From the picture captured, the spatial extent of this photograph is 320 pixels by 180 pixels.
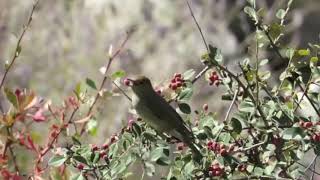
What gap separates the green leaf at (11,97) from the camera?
195cm

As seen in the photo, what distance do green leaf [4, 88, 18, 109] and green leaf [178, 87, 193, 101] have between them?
467 mm

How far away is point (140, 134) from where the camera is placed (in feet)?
5.97

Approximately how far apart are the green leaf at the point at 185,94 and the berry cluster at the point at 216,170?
0.21 meters

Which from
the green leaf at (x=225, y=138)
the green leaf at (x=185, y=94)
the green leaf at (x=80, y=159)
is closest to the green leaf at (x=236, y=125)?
the green leaf at (x=225, y=138)

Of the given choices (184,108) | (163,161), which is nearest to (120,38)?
(184,108)

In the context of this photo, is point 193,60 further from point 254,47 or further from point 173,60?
point 254,47

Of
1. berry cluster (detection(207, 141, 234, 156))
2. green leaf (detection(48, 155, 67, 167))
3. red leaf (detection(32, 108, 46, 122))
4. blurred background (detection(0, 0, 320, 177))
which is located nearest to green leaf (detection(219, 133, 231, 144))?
berry cluster (detection(207, 141, 234, 156))

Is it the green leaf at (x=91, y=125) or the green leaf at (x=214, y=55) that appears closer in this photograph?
the green leaf at (x=214, y=55)

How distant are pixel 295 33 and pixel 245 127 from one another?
391 cm

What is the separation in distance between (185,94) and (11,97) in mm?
492

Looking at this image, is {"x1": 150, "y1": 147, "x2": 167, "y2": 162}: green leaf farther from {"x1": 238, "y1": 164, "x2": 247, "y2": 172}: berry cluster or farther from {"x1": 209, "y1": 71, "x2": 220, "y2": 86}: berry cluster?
{"x1": 209, "y1": 71, "x2": 220, "y2": 86}: berry cluster

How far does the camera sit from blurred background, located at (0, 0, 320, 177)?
19.1 feet

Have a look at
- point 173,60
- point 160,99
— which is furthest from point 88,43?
point 160,99

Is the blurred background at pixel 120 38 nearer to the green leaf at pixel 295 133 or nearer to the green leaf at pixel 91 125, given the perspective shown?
the green leaf at pixel 91 125
